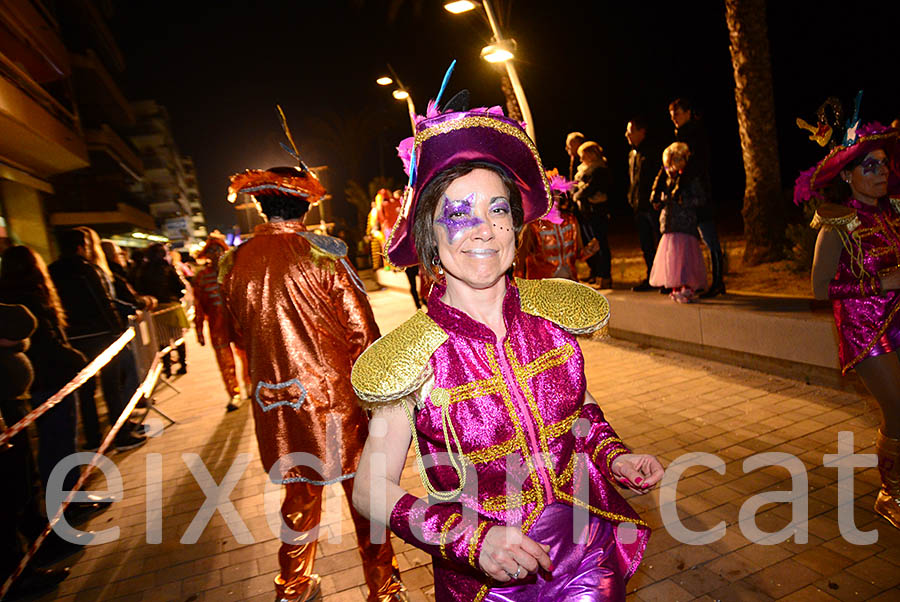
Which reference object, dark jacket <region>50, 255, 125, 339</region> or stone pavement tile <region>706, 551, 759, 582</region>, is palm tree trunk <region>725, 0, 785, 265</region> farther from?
dark jacket <region>50, 255, 125, 339</region>

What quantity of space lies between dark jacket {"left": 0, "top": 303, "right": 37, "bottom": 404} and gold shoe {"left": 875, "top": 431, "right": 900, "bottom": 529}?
6.01m

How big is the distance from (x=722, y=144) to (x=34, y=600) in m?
35.0

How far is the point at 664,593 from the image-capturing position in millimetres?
2928

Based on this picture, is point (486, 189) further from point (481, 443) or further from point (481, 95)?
point (481, 95)

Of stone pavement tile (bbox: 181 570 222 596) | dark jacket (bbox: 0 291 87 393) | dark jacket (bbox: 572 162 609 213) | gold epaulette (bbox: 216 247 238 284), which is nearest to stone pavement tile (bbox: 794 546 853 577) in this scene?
stone pavement tile (bbox: 181 570 222 596)

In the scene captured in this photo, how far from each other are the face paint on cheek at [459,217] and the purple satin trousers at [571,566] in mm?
919

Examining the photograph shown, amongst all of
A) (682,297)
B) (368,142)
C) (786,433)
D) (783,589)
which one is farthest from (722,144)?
(783,589)

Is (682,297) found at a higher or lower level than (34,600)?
higher


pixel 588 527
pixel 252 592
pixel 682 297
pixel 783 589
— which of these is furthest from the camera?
pixel 682 297

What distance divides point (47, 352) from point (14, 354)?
76 centimetres

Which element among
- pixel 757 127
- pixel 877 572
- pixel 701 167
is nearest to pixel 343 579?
pixel 877 572

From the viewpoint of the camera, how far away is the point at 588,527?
1688mm

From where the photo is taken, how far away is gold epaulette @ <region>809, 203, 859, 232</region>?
3342 mm

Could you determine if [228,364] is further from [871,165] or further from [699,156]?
[871,165]
